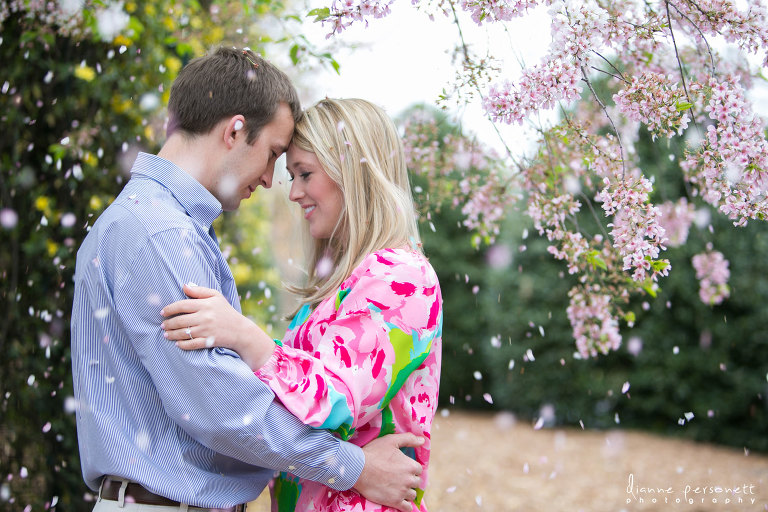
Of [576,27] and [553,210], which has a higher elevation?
[576,27]

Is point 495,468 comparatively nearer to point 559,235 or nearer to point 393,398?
point 559,235

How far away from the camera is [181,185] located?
6.04ft

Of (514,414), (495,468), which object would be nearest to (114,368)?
(495,468)

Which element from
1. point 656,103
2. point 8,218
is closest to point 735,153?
point 656,103

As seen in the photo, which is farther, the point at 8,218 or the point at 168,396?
the point at 8,218

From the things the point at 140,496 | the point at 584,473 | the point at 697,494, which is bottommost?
the point at 584,473

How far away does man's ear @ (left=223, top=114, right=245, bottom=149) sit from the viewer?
193cm

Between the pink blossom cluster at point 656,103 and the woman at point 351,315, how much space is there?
2.66 ft

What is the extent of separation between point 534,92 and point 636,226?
0.58 metres

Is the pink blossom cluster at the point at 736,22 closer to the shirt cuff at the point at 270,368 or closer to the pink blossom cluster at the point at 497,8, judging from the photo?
the pink blossom cluster at the point at 497,8

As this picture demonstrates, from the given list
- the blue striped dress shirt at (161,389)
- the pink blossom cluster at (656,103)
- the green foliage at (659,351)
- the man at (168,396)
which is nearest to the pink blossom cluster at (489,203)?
the pink blossom cluster at (656,103)

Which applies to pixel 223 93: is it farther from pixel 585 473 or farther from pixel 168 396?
pixel 585 473

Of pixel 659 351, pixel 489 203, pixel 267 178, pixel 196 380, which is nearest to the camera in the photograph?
pixel 196 380

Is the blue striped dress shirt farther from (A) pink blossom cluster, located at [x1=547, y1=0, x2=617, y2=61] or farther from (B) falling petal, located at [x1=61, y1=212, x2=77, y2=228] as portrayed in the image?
(B) falling petal, located at [x1=61, y1=212, x2=77, y2=228]
